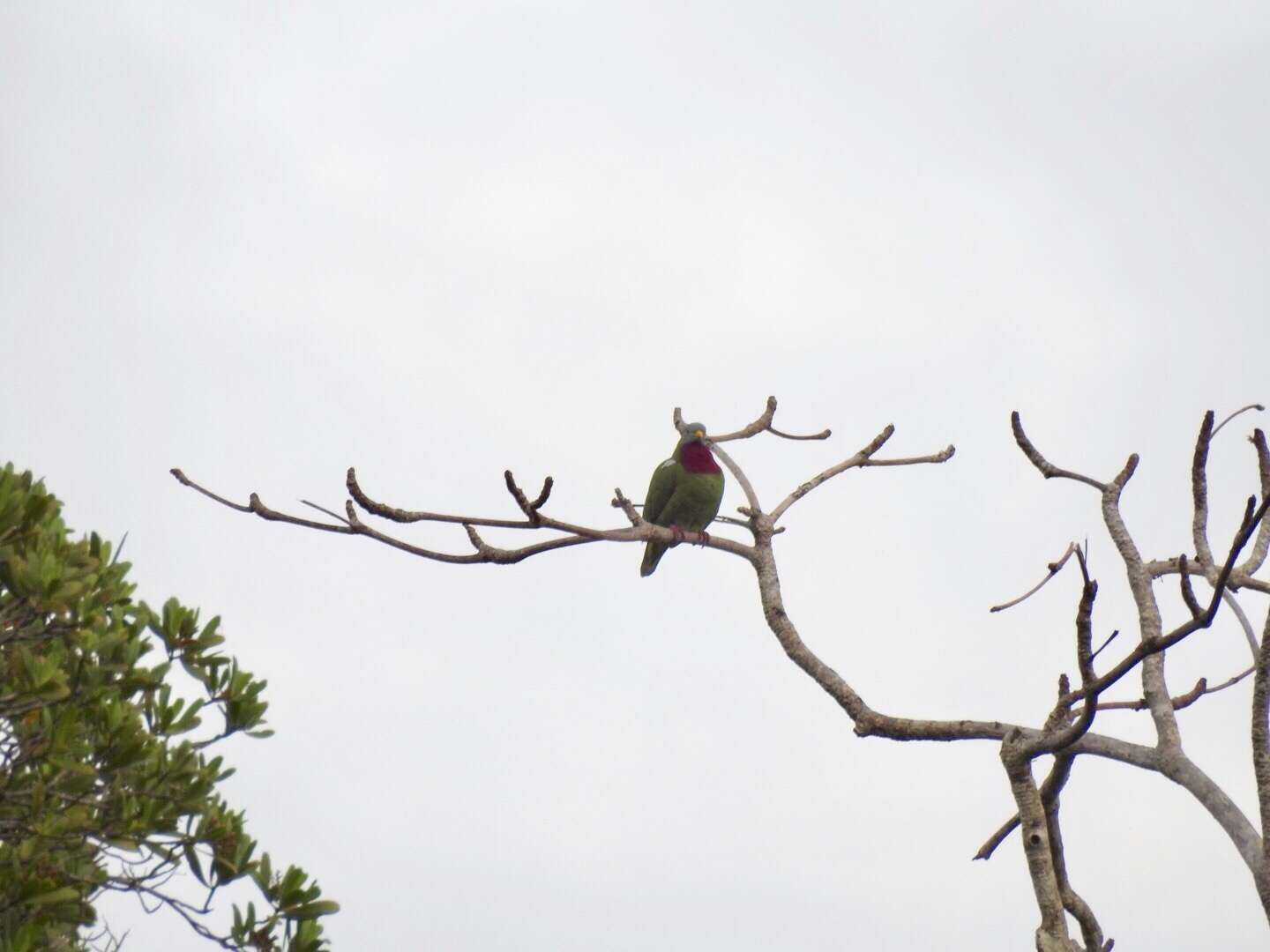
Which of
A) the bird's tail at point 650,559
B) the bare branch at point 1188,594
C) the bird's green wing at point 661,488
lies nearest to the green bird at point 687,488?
the bird's green wing at point 661,488

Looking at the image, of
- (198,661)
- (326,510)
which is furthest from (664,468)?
(326,510)

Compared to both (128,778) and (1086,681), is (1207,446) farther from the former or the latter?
(128,778)

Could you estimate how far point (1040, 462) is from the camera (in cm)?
379

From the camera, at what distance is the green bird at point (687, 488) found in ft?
31.6

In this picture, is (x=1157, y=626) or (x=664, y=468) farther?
(x=664, y=468)

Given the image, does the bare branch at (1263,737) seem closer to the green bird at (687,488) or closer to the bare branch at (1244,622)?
the bare branch at (1244,622)

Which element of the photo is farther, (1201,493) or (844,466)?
(844,466)

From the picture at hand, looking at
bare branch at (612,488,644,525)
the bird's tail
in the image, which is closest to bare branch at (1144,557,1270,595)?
bare branch at (612,488,644,525)

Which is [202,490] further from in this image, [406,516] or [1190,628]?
[1190,628]

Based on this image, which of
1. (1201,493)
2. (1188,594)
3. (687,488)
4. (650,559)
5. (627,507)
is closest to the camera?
(1188,594)

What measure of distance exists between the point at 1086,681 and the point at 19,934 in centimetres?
294

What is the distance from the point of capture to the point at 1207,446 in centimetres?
310

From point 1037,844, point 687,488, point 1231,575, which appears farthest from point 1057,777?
point 687,488

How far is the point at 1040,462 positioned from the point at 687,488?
5901 millimetres
